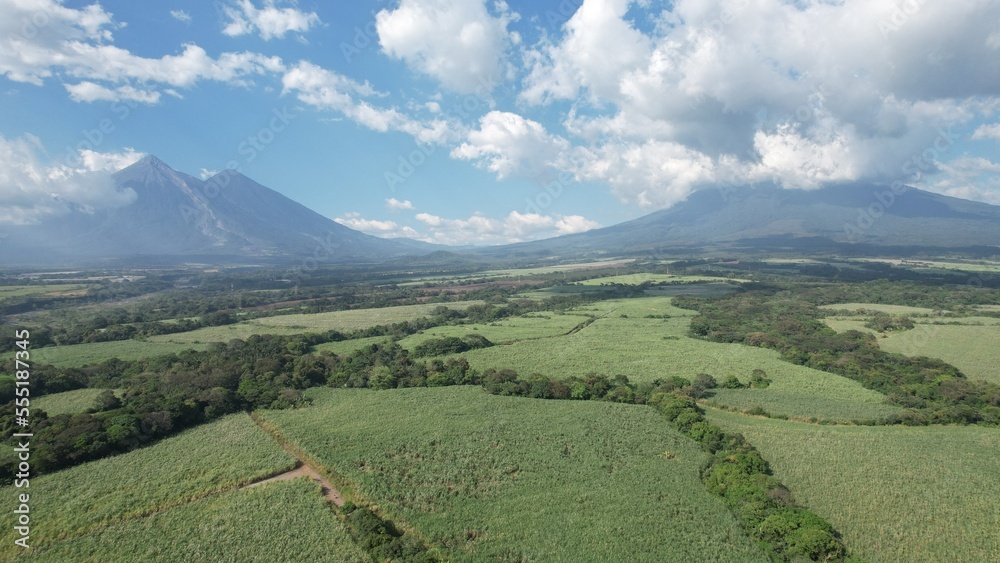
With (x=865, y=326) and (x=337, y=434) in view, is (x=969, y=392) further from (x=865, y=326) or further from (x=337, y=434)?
(x=337, y=434)

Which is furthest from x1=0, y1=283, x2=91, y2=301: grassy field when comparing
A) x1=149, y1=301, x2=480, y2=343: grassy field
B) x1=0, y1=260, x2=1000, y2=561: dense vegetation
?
x1=149, y1=301, x2=480, y2=343: grassy field

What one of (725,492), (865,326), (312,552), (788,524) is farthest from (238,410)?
(865,326)

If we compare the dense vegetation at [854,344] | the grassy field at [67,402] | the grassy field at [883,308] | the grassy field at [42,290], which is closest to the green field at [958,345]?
the dense vegetation at [854,344]

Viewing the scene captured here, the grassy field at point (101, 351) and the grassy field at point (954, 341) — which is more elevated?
the grassy field at point (101, 351)

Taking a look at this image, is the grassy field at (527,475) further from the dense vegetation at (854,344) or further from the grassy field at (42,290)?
the grassy field at (42,290)

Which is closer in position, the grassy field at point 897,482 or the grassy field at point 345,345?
the grassy field at point 897,482

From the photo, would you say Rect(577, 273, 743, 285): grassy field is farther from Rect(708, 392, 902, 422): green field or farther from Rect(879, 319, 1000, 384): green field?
Rect(708, 392, 902, 422): green field
